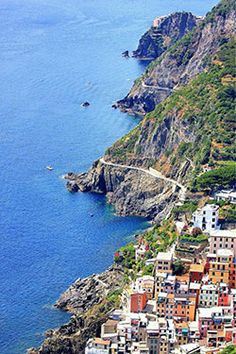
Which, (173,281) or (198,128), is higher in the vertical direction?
(198,128)

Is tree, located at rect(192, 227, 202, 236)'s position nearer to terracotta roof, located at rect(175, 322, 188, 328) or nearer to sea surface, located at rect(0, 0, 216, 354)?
terracotta roof, located at rect(175, 322, 188, 328)

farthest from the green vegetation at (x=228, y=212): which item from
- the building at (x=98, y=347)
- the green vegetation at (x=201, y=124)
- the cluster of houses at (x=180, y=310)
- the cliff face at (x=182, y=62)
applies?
the cliff face at (x=182, y=62)

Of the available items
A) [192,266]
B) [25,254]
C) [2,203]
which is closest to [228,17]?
[2,203]

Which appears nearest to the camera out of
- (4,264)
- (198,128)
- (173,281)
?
(173,281)

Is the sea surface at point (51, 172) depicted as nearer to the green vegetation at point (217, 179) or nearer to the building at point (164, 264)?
the green vegetation at point (217, 179)

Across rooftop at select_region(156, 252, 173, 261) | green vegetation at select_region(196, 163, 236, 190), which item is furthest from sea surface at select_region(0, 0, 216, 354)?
rooftop at select_region(156, 252, 173, 261)

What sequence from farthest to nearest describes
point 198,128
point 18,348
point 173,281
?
1. point 198,128
2. point 18,348
3. point 173,281

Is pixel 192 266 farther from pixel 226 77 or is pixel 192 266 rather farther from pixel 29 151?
pixel 29 151
